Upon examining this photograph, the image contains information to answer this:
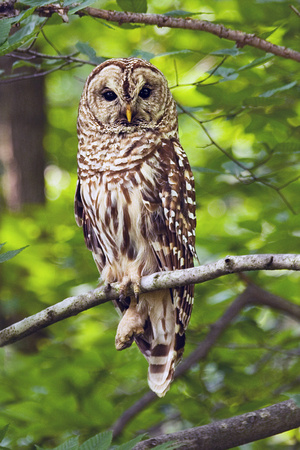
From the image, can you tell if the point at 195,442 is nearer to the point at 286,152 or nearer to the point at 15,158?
the point at 286,152

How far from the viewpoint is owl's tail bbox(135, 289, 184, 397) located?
317 centimetres

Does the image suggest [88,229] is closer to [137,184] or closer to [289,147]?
[137,184]

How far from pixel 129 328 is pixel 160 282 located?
660 mm

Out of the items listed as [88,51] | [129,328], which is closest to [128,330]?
[129,328]

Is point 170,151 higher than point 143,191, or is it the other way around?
point 170,151

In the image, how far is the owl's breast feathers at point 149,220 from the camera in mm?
2934

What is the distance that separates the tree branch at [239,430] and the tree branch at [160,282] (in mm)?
637

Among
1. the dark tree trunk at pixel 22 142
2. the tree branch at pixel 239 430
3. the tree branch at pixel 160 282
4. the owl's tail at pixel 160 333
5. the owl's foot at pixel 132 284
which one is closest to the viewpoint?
the tree branch at pixel 160 282

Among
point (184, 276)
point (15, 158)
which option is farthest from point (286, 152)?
point (15, 158)

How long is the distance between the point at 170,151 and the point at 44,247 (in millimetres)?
1508

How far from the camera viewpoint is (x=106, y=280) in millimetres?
3188

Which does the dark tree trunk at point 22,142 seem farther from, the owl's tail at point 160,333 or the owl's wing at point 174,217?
the owl's wing at point 174,217

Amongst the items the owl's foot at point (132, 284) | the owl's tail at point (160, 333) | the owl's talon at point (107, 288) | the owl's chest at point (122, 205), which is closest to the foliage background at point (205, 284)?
the owl's tail at point (160, 333)

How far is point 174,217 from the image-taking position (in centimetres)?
299
